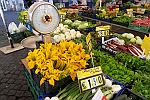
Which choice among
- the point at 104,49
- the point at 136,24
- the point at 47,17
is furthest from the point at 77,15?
the point at 47,17

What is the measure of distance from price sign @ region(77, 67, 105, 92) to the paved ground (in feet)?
7.40

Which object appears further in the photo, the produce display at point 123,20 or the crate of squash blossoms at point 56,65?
the produce display at point 123,20

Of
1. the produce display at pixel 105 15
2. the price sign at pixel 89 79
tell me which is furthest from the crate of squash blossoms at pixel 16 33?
the price sign at pixel 89 79

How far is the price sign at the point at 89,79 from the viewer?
1.51 meters

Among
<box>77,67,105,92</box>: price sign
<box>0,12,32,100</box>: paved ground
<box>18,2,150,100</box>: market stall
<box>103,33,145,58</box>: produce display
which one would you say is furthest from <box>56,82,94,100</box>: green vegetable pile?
<box>0,12,32,100</box>: paved ground

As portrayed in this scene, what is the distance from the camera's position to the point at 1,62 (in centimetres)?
519

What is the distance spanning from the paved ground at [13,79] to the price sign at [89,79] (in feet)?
7.40

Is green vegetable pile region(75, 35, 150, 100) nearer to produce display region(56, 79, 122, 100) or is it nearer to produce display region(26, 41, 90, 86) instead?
produce display region(56, 79, 122, 100)

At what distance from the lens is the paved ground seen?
361cm

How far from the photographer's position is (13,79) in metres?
4.24

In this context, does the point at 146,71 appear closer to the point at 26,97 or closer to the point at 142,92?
the point at 142,92

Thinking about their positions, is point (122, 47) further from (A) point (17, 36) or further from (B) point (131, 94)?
(A) point (17, 36)

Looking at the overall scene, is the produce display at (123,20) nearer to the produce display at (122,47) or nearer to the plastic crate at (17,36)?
the produce display at (122,47)

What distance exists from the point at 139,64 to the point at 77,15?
4.21 meters
